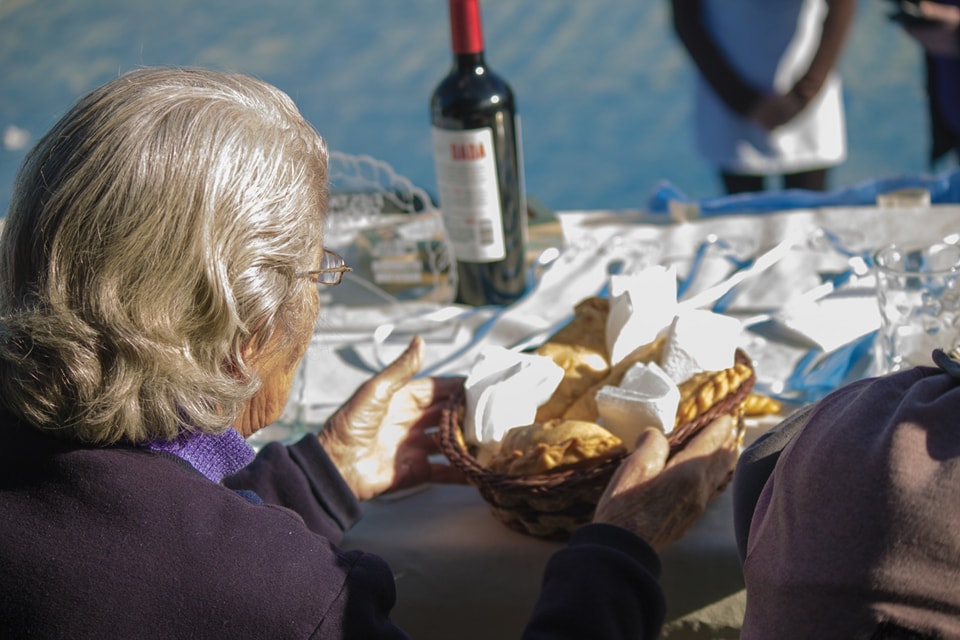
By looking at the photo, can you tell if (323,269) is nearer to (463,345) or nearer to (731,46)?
(463,345)

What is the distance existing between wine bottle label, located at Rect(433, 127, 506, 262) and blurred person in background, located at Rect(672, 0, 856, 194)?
114cm

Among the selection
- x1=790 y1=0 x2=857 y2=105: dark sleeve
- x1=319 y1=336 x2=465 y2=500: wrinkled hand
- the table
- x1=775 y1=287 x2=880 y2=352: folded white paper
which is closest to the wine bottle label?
the table

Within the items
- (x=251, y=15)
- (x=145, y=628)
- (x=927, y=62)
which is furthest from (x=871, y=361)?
(x=251, y=15)

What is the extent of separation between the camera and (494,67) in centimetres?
713

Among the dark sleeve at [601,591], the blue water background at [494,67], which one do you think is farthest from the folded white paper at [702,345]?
the blue water background at [494,67]

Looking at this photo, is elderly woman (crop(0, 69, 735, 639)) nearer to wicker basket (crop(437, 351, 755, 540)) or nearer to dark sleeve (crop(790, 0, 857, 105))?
wicker basket (crop(437, 351, 755, 540))

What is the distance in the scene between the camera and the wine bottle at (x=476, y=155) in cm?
133

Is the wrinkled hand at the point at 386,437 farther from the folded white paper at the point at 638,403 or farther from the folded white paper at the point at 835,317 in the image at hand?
the folded white paper at the point at 835,317

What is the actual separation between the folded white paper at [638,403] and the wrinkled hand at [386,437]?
0.66 feet

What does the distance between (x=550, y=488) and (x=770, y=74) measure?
1.73m

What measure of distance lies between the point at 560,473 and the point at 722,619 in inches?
9.3

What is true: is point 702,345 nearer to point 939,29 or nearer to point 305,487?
point 305,487

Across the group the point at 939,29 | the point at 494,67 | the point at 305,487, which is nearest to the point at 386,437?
the point at 305,487

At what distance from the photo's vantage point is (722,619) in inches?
37.5
